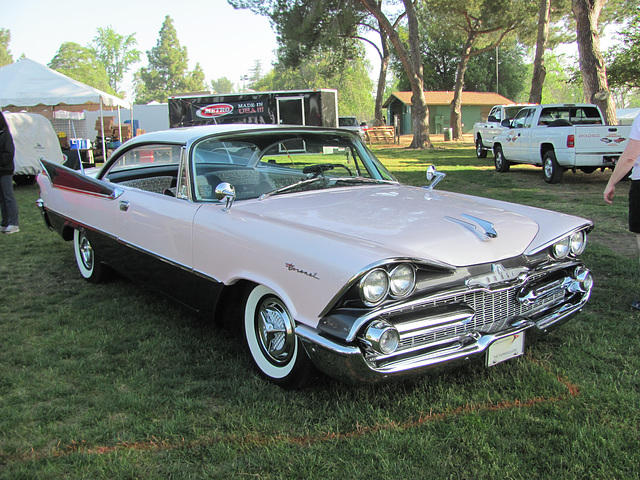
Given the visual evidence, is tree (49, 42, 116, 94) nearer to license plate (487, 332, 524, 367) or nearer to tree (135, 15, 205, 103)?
tree (135, 15, 205, 103)

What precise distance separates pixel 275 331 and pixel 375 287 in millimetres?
764

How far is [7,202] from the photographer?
7266 millimetres

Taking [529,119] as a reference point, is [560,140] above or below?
below

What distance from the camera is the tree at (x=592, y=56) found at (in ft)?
44.5

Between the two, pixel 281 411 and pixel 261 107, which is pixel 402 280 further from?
pixel 261 107

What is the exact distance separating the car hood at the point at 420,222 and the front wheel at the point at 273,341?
455mm

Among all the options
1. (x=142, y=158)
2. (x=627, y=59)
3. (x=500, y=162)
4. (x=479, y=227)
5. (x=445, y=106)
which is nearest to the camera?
(x=479, y=227)

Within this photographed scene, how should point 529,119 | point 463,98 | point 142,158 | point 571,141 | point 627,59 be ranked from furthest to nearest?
point 463,98
point 627,59
point 529,119
point 571,141
point 142,158

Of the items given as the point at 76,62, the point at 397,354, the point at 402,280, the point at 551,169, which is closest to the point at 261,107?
the point at 551,169

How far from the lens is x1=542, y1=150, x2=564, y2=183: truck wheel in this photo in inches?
448

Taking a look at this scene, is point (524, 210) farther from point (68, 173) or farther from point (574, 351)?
point (68, 173)

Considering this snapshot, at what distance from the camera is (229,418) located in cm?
266

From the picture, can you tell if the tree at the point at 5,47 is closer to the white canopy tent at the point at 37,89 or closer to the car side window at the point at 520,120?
the white canopy tent at the point at 37,89

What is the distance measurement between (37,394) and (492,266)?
8.30ft
